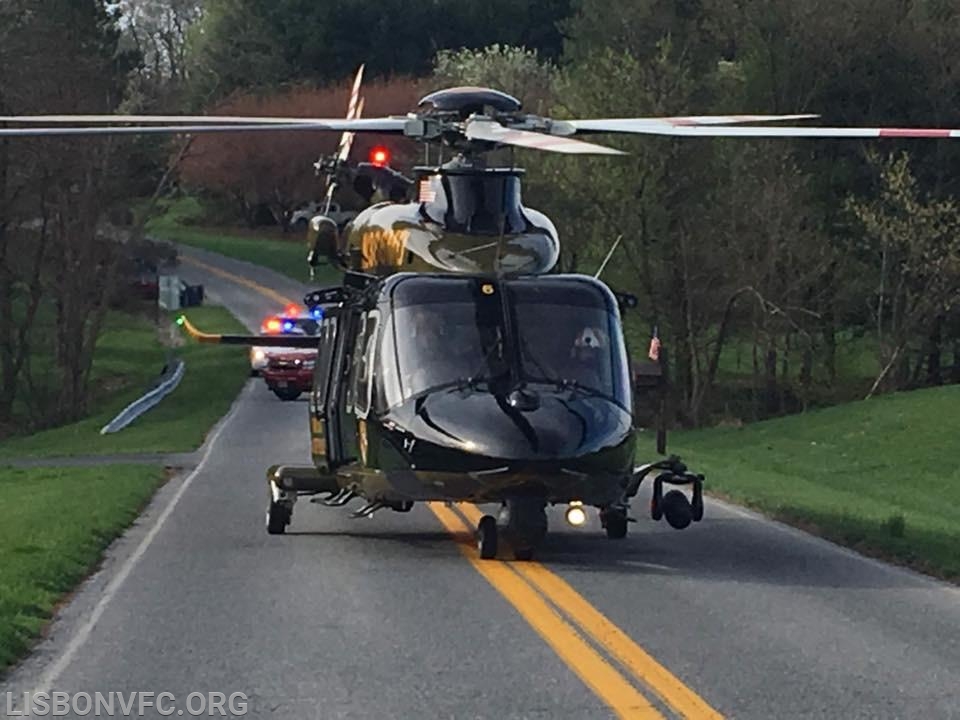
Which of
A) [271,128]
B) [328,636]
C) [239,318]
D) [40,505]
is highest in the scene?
[271,128]

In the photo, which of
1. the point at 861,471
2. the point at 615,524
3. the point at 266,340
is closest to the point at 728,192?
the point at 861,471

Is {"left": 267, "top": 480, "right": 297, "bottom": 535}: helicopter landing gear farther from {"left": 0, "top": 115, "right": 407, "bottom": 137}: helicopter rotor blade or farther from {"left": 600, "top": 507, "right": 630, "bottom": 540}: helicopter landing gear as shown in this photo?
{"left": 0, "top": 115, "right": 407, "bottom": 137}: helicopter rotor blade

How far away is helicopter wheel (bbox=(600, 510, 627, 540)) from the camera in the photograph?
1606 cm

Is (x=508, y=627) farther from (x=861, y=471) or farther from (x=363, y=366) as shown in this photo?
(x=861, y=471)

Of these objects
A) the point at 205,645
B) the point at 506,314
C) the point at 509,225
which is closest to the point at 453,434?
the point at 506,314

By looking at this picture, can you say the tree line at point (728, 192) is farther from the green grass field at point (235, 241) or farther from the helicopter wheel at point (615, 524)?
the green grass field at point (235, 241)

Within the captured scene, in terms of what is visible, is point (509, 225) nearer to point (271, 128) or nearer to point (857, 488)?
point (271, 128)

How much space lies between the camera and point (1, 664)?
10312 mm

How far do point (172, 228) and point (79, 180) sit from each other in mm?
44066

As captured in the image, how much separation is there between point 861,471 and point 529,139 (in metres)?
20.6

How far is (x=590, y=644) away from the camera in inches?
422

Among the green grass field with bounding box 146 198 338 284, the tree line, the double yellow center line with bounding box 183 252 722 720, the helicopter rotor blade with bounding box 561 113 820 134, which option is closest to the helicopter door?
the double yellow center line with bounding box 183 252 722 720

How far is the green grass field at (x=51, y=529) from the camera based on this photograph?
1229 centimetres

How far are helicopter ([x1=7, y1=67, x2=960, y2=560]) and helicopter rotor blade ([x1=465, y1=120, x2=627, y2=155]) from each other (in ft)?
0.11
